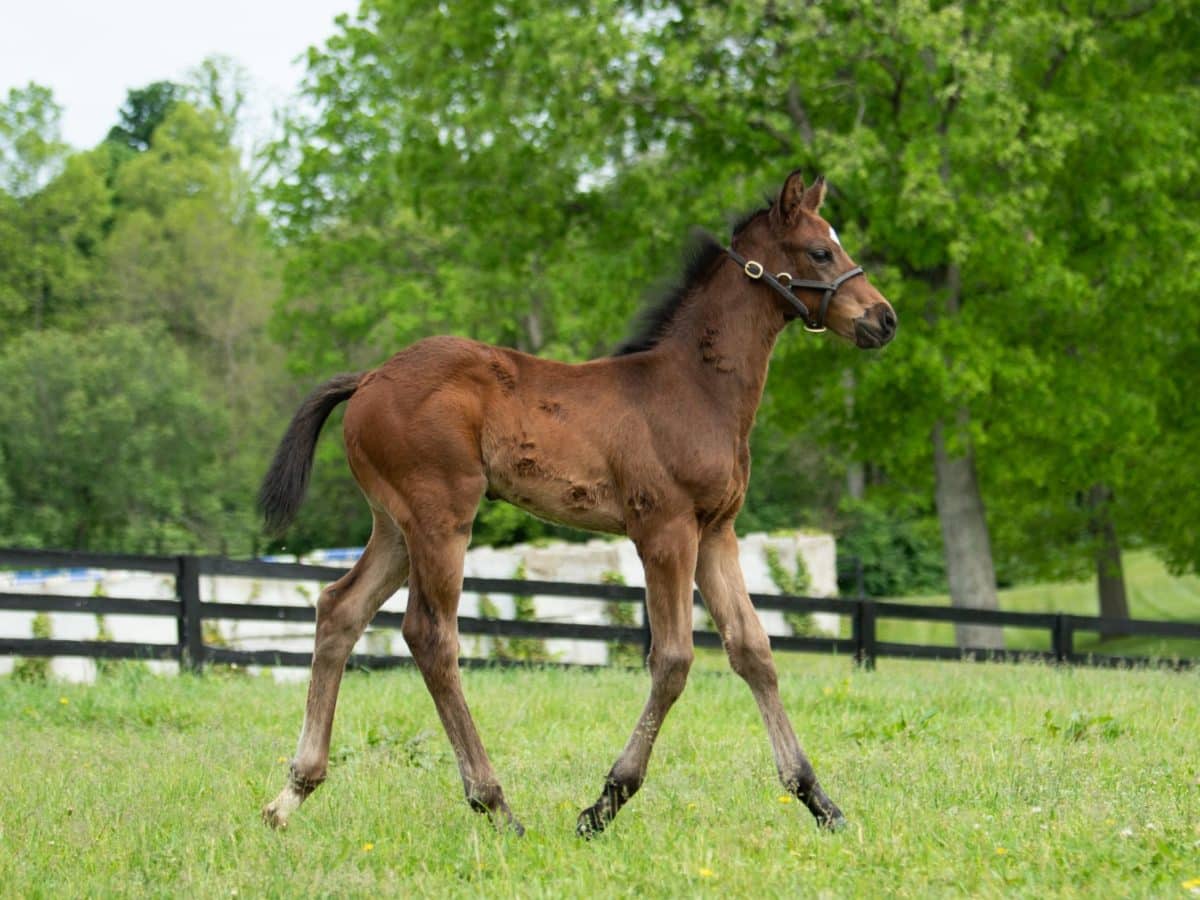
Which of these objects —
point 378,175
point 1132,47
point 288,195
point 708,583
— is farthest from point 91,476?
point 708,583

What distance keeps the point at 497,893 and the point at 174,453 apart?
108ft

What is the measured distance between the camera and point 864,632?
533 inches

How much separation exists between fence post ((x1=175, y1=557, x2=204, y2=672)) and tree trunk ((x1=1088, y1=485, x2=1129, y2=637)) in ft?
51.7

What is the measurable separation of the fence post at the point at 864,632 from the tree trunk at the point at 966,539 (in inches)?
232

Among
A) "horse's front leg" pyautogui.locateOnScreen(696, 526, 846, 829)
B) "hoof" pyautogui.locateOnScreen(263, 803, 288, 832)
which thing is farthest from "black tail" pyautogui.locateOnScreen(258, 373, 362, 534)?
"horse's front leg" pyautogui.locateOnScreen(696, 526, 846, 829)

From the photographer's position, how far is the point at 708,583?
5.75 m

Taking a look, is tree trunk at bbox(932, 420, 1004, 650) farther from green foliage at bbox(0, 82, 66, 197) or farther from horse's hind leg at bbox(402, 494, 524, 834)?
green foliage at bbox(0, 82, 66, 197)

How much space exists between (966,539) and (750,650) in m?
14.1

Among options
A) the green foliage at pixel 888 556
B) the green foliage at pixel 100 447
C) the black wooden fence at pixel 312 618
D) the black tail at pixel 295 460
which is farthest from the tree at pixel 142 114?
the black tail at pixel 295 460

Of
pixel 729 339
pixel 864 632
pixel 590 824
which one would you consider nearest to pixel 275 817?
pixel 590 824

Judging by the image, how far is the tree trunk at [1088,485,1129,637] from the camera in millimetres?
23172

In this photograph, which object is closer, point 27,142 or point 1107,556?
point 1107,556

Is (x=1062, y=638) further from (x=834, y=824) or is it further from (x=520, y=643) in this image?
(x=834, y=824)

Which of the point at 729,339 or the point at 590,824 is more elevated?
the point at 729,339
